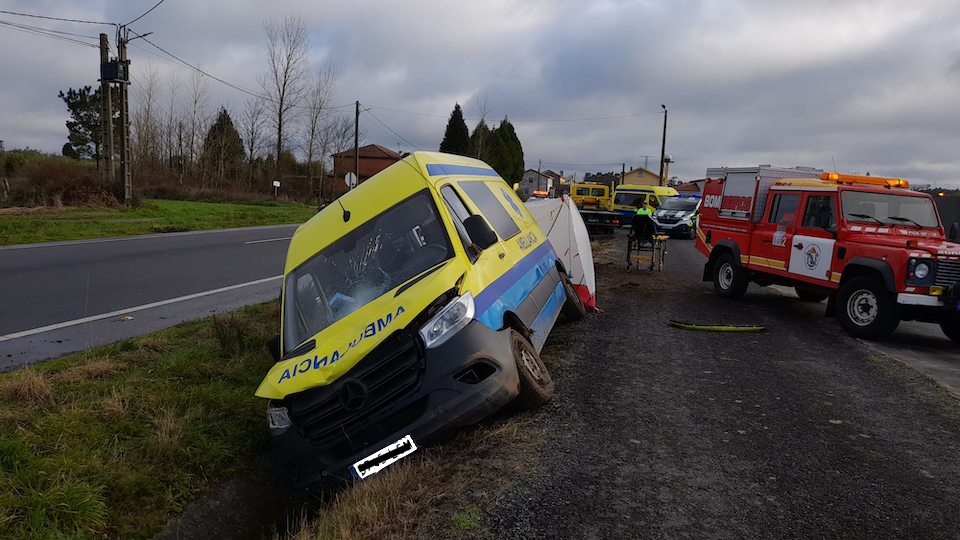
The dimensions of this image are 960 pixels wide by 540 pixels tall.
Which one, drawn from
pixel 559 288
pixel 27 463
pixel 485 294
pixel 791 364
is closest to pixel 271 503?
pixel 27 463

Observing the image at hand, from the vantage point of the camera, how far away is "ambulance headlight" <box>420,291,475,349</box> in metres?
3.97

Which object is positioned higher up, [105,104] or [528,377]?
[105,104]

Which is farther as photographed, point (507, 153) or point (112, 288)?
point (507, 153)

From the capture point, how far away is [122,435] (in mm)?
4418

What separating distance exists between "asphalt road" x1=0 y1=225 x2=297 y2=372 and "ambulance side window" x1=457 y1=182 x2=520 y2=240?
13.7 feet

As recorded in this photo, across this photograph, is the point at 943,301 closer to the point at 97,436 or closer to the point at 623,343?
the point at 623,343

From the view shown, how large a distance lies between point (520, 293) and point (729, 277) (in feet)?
24.3

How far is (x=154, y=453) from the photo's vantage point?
171 inches

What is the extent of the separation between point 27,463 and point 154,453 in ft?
2.39

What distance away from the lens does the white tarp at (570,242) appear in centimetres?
923

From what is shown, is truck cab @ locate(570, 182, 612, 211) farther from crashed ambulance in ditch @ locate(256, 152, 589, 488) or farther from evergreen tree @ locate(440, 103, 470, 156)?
evergreen tree @ locate(440, 103, 470, 156)

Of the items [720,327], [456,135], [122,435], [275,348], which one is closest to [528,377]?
[275,348]

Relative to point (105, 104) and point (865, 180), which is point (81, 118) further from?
point (865, 180)

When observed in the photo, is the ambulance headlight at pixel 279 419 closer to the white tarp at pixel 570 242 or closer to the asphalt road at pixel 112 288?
the asphalt road at pixel 112 288
